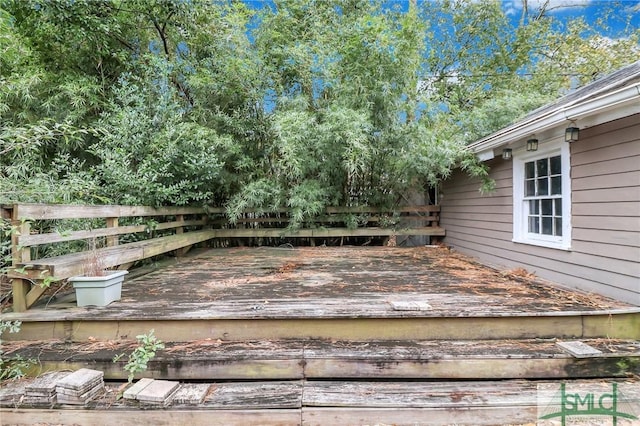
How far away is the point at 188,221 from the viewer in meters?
5.39

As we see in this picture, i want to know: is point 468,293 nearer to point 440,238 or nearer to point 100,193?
point 440,238

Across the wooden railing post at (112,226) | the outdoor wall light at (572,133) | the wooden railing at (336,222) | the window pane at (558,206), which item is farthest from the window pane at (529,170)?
the wooden railing post at (112,226)

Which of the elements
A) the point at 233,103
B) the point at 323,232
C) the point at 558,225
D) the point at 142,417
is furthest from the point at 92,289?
the point at 558,225

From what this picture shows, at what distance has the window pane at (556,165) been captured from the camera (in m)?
3.51

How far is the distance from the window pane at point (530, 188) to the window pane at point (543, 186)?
0.11m

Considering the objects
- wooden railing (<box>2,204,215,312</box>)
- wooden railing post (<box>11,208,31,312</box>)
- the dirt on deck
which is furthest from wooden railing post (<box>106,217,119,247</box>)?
wooden railing post (<box>11,208,31,312</box>)

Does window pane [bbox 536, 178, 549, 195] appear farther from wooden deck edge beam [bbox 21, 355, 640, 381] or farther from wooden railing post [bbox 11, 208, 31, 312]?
wooden railing post [bbox 11, 208, 31, 312]

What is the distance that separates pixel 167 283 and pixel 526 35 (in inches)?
422

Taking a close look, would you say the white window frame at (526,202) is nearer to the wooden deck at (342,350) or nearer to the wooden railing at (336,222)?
the wooden deck at (342,350)

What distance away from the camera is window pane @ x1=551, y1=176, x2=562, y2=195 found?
3.49 metres

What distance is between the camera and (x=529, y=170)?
4.06 m

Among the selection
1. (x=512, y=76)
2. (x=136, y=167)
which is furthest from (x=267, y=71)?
(x=512, y=76)

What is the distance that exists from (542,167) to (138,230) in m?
4.79

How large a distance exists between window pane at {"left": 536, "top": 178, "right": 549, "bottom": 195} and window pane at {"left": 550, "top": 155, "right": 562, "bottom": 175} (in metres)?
0.15
